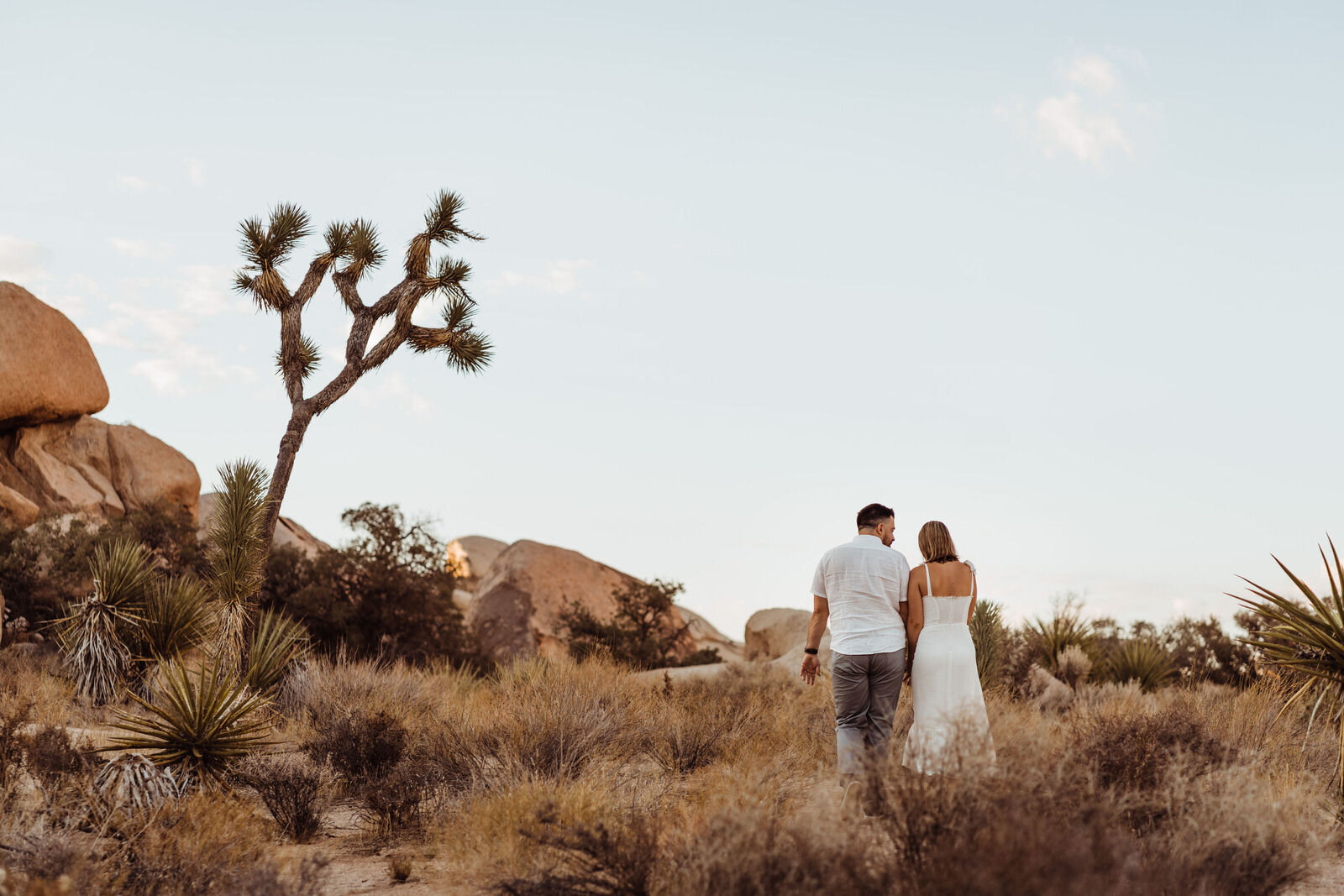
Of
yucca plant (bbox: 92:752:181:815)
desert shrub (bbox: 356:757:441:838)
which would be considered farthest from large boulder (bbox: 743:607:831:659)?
yucca plant (bbox: 92:752:181:815)

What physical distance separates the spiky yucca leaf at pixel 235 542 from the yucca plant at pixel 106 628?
2.30m

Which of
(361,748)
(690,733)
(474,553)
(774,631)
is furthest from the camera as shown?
(474,553)

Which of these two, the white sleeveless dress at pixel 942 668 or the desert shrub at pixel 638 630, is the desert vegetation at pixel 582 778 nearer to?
the white sleeveless dress at pixel 942 668

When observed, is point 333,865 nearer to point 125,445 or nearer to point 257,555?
point 257,555

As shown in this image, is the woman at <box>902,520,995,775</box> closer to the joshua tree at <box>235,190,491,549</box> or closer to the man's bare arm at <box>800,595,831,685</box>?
the man's bare arm at <box>800,595,831,685</box>

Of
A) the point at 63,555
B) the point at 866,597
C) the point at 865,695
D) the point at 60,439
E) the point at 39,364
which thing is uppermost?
the point at 39,364

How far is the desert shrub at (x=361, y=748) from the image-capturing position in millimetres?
8570

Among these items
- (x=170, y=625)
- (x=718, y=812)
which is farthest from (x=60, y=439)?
(x=718, y=812)

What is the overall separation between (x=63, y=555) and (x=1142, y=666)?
65.6ft

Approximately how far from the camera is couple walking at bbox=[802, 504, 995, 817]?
22.7 ft

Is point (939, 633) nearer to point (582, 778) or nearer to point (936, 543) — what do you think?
point (936, 543)

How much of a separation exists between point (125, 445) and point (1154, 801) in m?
27.7

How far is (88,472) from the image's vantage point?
2569 cm

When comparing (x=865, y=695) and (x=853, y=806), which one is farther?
(x=865, y=695)
